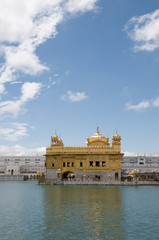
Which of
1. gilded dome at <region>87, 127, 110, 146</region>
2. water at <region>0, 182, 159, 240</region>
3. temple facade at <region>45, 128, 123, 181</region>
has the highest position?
gilded dome at <region>87, 127, 110, 146</region>

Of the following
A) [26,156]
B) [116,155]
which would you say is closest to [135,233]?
[116,155]

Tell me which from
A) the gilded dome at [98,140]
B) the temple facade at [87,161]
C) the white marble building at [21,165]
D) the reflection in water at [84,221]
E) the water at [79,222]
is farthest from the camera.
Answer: the white marble building at [21,165]

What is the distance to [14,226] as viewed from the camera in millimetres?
21938

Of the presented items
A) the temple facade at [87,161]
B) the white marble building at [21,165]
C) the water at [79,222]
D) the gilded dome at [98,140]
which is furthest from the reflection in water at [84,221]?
the white marble building at [21,165]

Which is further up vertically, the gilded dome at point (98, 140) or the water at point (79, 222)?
the gilded dome at point (98, 140)

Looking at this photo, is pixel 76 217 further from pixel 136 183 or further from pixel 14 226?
pixel 136 183

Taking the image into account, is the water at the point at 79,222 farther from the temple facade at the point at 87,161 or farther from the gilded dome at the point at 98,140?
the gilded dome at the point at 98,140

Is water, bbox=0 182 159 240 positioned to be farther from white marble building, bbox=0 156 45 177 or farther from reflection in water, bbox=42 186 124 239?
white marble building, bbox=0 156 45 177

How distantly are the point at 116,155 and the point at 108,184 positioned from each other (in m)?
12.3

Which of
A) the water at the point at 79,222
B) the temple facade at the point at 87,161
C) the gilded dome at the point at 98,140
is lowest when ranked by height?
the water at the point at 79,222

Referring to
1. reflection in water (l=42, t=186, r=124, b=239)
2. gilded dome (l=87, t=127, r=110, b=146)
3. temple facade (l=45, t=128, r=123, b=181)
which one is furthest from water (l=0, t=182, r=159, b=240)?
gilded dome (l=87, t=127, r=110, b=146)

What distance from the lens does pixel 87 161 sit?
78625mm

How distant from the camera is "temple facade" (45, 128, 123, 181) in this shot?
7769 cm

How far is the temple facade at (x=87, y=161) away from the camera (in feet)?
255
